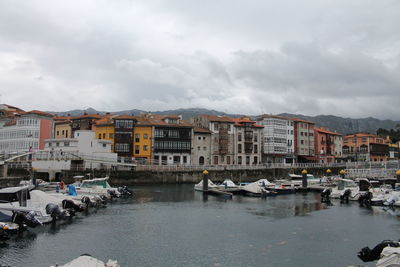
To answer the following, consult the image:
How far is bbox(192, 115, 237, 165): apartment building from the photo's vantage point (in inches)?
4225

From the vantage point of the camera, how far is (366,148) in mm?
137875

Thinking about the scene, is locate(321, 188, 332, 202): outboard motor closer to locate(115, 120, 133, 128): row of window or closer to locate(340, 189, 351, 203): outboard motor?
locate(340, 189, 351, 203): outboard motor

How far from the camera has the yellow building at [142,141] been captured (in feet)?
322

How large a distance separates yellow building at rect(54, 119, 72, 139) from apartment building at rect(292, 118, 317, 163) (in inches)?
2941

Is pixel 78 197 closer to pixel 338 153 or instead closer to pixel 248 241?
pixel 248 241

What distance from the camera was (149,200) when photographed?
5462 centimetres

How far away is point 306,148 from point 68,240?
107861mm

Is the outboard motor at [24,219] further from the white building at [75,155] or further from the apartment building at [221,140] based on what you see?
the apartment building at [221,140]

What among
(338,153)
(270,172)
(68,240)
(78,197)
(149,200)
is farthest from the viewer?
(338,153)

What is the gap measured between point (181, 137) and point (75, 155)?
104 ft

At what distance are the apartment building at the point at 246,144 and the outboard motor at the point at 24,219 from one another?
82598 mm

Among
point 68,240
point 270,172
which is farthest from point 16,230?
point 270,172

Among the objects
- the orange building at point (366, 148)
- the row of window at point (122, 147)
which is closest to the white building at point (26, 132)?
the row of window at point (122, 147)

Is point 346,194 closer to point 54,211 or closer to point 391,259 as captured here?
point 391,259
